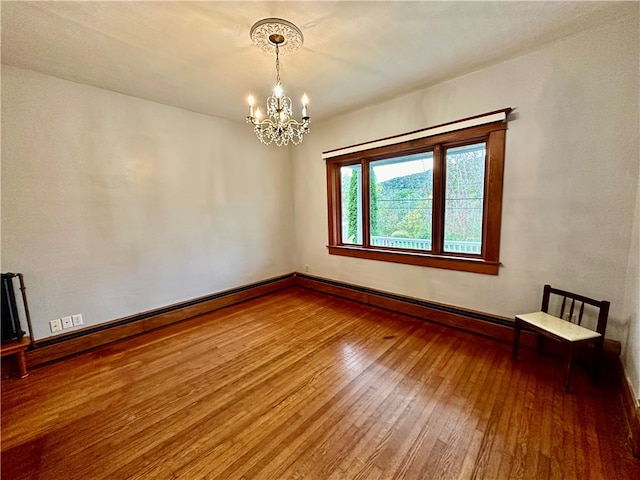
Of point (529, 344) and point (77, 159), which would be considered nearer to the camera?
point (529, 344)

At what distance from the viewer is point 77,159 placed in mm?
2531

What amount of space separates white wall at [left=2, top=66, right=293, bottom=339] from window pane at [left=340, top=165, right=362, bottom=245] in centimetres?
129

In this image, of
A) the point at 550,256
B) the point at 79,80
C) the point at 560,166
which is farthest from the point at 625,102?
the point at 79,80

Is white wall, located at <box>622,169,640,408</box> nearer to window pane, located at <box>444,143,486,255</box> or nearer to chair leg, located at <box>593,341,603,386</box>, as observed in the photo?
chair leg, located at <box>593,341,603,386</box>

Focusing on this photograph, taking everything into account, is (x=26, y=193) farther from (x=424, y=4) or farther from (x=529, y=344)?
(x=529, y=344)

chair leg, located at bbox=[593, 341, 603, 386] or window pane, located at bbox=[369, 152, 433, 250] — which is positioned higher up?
window pane, located at bbox=[369, 152, 433, 250]

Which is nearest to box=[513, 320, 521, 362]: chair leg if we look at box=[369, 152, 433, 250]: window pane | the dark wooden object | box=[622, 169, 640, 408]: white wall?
box=[622, 169, 640, 408]: white wall

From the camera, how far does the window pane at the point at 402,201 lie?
311cm

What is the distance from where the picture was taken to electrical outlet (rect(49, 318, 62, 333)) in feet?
8.07

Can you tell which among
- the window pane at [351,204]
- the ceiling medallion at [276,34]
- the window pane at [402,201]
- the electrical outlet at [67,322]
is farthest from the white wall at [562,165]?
the electrical outlet at [67,322]

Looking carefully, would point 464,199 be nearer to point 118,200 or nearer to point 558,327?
point 558,327

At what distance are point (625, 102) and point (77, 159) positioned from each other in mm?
4628

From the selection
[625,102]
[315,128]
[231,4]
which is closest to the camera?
[231,4]

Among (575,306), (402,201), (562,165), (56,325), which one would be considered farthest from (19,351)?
(562,165)
